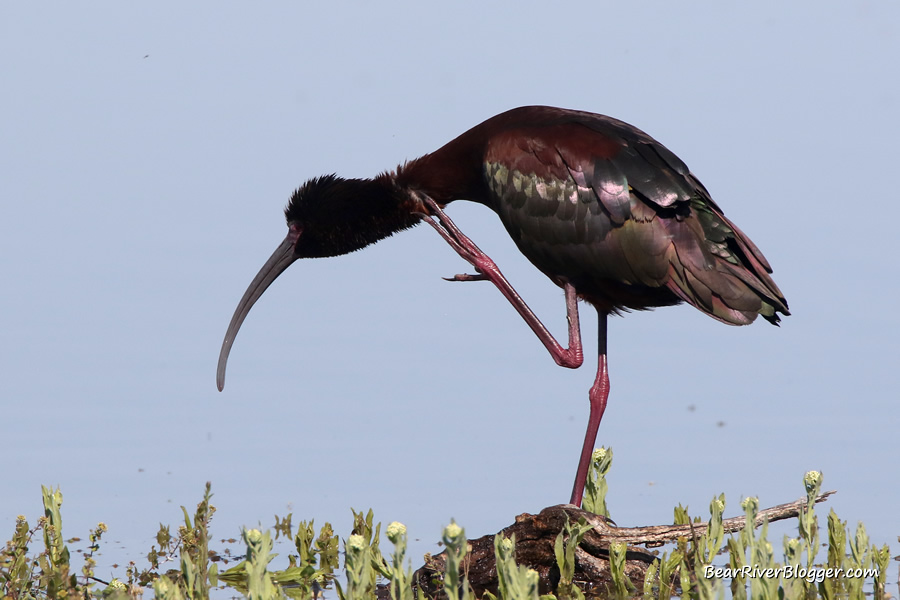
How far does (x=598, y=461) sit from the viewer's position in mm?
5590

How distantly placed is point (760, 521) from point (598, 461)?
835 mm

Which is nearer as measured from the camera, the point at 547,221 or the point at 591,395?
the point at 547,221

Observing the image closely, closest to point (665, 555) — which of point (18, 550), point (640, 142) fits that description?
point (640, 142)

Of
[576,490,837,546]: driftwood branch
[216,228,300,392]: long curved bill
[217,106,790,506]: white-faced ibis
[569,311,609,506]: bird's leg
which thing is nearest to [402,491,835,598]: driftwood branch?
[576,490,837,546]: driftwood branch

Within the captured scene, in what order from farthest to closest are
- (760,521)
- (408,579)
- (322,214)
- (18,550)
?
(322,214)
(760,521)
(18,550)
(408,579)

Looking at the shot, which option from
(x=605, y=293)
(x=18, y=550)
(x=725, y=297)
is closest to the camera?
(x=18, y=550)

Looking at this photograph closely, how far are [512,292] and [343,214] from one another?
1.13 metres

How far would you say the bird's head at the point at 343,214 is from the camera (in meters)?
6.62

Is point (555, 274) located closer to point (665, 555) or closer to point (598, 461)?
point (598, 461)

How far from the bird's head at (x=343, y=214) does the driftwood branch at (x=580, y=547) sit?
7.11ft

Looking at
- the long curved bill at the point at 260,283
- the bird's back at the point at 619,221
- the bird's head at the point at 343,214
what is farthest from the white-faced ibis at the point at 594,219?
the long curved bill at the point at 260,283

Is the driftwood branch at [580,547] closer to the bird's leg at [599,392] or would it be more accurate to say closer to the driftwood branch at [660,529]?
the driftwood branch at [660,529]

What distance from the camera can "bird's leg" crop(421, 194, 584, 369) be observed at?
6020 millimetres

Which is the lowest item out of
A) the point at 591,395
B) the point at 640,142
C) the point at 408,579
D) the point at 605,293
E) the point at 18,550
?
the point at 408,579
